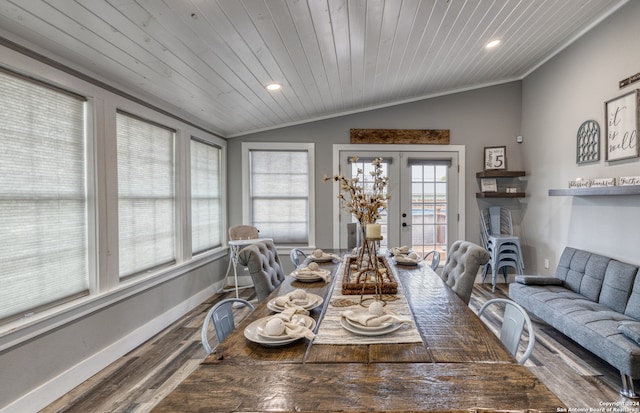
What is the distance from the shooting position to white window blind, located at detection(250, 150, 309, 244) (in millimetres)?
4781

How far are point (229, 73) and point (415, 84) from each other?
2.54 m

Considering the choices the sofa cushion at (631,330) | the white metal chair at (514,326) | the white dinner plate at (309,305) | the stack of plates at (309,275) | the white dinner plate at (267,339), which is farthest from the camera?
the stack of plates at (309,275)

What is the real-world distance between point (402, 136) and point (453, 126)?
0.81 meters

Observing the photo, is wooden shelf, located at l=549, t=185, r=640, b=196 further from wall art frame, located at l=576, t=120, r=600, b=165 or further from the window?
the window

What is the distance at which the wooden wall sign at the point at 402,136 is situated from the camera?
4668mm

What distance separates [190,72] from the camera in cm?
247

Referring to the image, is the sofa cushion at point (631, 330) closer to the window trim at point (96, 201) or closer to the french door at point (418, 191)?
the french door at point (418, 191)

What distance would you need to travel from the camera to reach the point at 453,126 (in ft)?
15.3

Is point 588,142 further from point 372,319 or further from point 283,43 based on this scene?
point 372,319

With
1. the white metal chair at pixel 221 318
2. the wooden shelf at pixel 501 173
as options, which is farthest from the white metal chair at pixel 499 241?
the white metal chair at pixel 221 318

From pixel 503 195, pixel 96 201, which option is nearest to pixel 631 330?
pixel 503 195

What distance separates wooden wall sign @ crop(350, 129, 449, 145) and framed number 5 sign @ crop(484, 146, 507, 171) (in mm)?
651

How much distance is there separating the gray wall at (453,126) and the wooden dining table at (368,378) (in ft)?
11.9

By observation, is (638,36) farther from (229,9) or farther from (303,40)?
(229,9)
